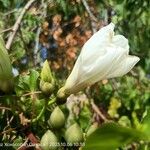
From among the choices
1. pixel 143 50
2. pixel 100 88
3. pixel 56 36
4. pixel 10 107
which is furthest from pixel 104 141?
pixel 143 50

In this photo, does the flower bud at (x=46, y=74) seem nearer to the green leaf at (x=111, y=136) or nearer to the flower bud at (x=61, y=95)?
the flower bud at (x=61, y=95)

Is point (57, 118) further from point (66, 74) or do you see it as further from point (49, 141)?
point (66, 74)

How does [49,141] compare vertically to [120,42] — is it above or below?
below

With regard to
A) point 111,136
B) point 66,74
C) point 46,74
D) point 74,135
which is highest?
point 111,136

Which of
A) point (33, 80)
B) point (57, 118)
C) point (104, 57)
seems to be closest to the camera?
point (104, 57)

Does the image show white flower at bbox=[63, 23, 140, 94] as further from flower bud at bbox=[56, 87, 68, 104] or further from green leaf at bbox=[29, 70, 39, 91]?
green leaf at bbox=[29, 70, 39, 91]

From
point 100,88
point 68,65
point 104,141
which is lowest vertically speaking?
point 100,88

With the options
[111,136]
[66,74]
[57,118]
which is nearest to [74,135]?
[57,118]

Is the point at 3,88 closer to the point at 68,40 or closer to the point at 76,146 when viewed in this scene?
the point at 76,146
